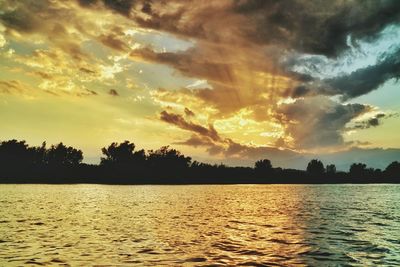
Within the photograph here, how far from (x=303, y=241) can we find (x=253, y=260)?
40.4 feet

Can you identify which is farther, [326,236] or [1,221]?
[1,221]

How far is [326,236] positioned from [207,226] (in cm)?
1584

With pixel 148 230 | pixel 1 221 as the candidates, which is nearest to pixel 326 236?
pixel 148 230

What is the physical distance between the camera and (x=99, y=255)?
31062 millimetres

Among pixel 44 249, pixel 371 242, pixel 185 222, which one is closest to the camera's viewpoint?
pixel 44 249

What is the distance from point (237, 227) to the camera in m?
52.2

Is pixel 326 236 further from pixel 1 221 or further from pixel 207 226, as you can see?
pixel 1 221

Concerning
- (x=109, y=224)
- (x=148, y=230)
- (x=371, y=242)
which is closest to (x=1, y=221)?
(x=109, y=224)

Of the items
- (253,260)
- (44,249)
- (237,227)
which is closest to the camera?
(253,260)

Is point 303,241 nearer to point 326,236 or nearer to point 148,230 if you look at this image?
point 326,236

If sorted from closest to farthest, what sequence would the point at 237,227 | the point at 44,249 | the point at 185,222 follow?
the point at 44,249 < the point at 237,227 < the point at 185,222

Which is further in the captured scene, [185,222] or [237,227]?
[185,222]

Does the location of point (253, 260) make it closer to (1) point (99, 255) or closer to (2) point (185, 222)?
(1) point (99, 255)

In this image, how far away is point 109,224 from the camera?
5331 cm
